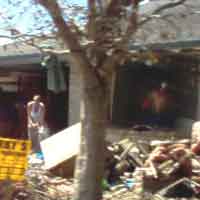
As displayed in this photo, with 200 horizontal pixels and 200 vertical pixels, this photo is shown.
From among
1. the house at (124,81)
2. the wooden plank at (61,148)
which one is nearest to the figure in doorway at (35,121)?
the house at (124,81)

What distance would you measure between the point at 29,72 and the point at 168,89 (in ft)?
14.9

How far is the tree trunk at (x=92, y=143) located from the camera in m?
6.54

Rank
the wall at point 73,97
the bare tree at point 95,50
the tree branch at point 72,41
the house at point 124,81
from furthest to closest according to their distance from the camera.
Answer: the wall at point 73,97
the house at point 124,81
the bare tree at point 95,50
the tree branch at point 72,41

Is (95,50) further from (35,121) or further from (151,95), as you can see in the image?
(151,95)

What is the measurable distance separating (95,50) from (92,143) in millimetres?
941

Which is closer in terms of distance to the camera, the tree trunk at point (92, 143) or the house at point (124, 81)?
the tree trunk at point (92, 143)

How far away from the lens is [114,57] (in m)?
6.38

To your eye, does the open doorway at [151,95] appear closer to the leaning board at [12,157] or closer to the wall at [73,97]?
the wall at [73,97]

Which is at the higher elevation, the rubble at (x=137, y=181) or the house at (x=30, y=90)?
the house at (x=30, y=90)

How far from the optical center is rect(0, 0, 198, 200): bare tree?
6289 millimetres

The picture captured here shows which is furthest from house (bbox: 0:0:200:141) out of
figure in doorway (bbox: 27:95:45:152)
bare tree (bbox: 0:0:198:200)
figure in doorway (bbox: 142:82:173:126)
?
bare tree (bbox: 0:0:198:200)

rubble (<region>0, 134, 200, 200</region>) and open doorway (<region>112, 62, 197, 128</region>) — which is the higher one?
open doorway (<region>112, 62, 197, 128</region>)

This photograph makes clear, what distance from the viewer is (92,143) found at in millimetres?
6547

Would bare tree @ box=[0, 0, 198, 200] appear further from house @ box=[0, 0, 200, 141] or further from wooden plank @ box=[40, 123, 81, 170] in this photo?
house @ box=[0, 0, 200, 141]
